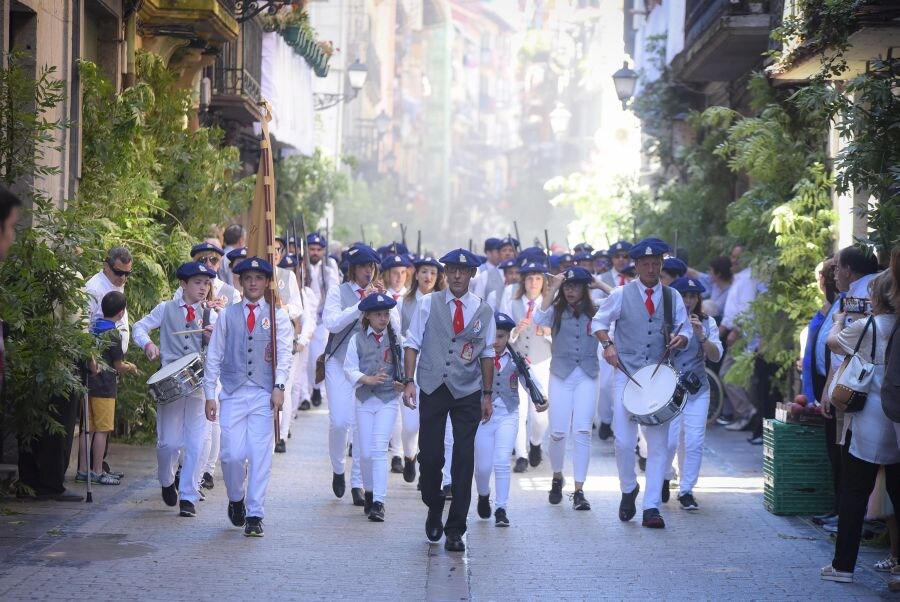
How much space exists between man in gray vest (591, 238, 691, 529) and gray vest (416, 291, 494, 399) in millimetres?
1383

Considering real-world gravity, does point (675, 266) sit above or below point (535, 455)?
above

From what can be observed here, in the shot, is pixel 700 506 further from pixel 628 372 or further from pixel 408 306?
pixel 408 306

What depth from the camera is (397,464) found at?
14211 mm

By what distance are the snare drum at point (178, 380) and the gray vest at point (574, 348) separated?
10.8 feet

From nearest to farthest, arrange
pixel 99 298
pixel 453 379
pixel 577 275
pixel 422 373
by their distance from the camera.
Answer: pixel 453 379, pixel 422 373, pixel 99 298, pixel 577 275

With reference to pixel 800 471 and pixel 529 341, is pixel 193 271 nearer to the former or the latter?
pixel 529 341

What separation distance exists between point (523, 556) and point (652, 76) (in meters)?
21.1

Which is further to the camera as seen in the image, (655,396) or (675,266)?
(675,266)

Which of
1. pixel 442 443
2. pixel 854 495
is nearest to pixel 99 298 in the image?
pixel 442 443

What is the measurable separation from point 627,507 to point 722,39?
9.94 meters

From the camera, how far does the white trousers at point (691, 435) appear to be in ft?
40.0

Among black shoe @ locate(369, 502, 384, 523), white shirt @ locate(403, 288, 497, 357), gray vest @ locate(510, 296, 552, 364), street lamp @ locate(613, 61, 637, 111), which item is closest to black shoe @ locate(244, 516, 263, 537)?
black shoe @ locate(369, 502, 384, 523)

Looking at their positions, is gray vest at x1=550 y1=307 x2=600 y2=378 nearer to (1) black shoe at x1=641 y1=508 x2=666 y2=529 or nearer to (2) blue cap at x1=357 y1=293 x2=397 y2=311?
(1) black shoe at x1=641 y1=508 x2=666 y2=529

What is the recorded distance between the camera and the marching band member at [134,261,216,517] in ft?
36.8
